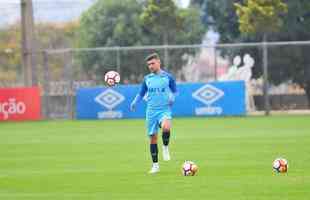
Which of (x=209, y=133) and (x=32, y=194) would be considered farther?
(x=209, y=133)

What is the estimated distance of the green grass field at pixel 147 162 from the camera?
1400 cm

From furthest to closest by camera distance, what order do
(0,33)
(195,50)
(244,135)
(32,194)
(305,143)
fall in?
1. (0,33)
2. (195,50)
3. (244,135)
4. (305,143)
5. (32,194)

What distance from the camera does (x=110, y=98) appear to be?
128 feet

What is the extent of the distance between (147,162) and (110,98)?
1984 centimetres

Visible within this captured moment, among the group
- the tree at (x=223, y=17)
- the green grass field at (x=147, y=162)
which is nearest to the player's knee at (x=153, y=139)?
the green grass field at (x=147, y=162)

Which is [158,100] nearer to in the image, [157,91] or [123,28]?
[157,91]

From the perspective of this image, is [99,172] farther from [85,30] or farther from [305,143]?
[85,30]

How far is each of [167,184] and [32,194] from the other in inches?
83.0

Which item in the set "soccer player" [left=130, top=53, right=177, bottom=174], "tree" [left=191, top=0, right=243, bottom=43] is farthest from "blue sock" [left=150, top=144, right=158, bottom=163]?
"tree" [left=191, top=0, right=243, bottom=43]

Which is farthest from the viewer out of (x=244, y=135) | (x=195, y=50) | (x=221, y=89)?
(x=195, y=50)

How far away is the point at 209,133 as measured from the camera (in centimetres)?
2852

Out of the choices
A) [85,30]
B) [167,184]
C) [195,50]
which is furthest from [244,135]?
→ [85,30]

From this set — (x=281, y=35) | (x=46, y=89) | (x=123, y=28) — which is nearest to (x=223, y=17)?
(x=281, y=35)

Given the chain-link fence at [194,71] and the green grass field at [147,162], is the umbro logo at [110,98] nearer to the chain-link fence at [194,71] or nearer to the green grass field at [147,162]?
the chain-link fence at [194,71]
